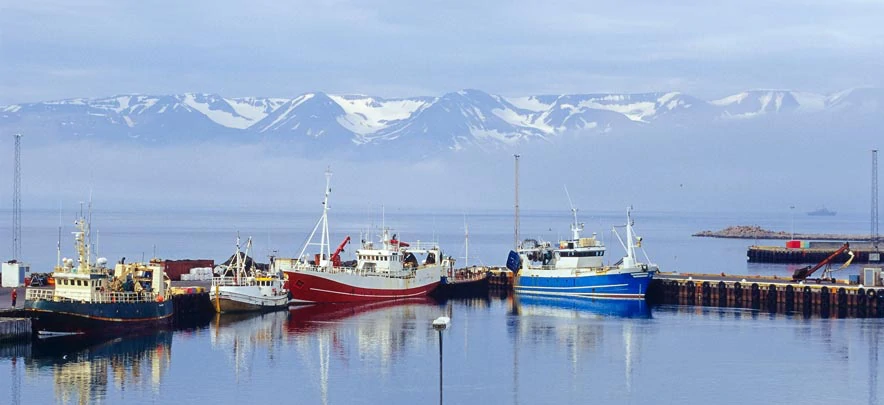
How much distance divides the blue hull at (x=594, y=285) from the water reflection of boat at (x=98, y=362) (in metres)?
33.4

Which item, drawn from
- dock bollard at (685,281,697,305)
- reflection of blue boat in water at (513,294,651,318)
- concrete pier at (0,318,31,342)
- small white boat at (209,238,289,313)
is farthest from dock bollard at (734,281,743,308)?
concrete pier at (0,318,31,342)

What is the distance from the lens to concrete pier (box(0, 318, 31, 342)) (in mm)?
60125

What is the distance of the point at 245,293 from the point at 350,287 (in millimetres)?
10253

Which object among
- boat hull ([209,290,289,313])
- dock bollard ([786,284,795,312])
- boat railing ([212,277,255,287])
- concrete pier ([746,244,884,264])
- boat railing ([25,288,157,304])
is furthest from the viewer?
concrete pier ([746,244,884,264])

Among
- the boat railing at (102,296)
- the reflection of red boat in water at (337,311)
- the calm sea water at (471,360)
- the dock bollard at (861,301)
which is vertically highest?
the boat railing at (102,296)

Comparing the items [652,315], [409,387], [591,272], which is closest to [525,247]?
[591,272]

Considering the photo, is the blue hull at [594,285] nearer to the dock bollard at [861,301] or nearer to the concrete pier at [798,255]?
the dock bollard at [861,301]

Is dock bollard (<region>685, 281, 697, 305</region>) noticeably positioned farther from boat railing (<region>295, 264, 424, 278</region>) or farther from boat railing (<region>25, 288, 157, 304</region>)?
boat railing (<region>25, 288, 157, 304</region>)

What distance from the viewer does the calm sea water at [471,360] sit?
52.3 meters

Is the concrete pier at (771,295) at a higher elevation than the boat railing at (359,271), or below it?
below

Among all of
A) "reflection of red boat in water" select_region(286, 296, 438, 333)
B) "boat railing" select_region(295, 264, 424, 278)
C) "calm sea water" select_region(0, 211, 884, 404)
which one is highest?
"boat railing" select_region(295, 264, 424, 278)

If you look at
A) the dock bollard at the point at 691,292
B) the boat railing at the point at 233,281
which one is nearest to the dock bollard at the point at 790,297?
the dock bollard at the point at 691,292

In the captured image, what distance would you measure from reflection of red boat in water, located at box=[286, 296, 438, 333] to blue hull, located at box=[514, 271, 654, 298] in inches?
309

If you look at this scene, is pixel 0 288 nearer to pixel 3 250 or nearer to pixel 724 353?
pixel 724 353
